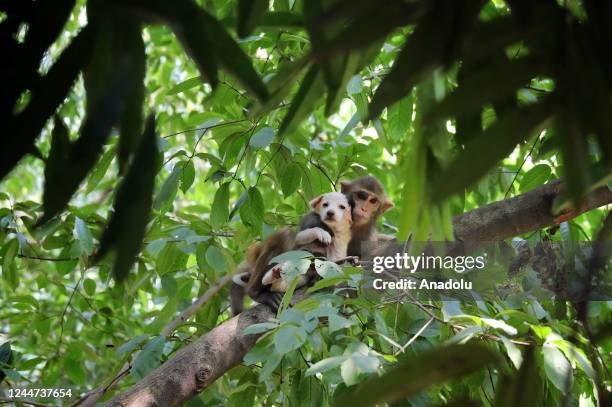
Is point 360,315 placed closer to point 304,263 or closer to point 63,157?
point 304,263

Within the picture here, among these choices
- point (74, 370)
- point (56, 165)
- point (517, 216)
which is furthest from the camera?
point (74, 370)

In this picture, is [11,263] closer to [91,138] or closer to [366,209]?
[366,209]

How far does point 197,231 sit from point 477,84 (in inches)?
117

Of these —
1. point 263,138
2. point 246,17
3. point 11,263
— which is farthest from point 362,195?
point 246,17

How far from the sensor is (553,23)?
2.93ft

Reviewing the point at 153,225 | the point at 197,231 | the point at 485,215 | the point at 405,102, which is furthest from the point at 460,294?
the point at 153,225

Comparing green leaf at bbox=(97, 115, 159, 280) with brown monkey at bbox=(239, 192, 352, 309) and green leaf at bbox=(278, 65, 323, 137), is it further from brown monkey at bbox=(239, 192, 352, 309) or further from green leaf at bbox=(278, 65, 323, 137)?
brown monkey at bbox=(239, 192, 352, 309)

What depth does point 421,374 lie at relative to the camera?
0.93 meters

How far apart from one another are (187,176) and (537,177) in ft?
5.73

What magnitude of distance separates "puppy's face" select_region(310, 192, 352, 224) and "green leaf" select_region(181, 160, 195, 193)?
1.24 meters

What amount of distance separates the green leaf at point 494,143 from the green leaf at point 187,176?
260 centimetres

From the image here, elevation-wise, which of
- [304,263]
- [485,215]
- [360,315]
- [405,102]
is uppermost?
[405,102]

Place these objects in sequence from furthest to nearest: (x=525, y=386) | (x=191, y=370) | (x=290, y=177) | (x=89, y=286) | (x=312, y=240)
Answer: (x=312, y=240) → (x=89, y=286) → (x=290, y=177) → (x=191, y=370) → (x=525, y=386)

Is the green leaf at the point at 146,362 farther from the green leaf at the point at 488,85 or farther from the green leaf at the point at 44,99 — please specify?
the green leaf at the point at 488,85
